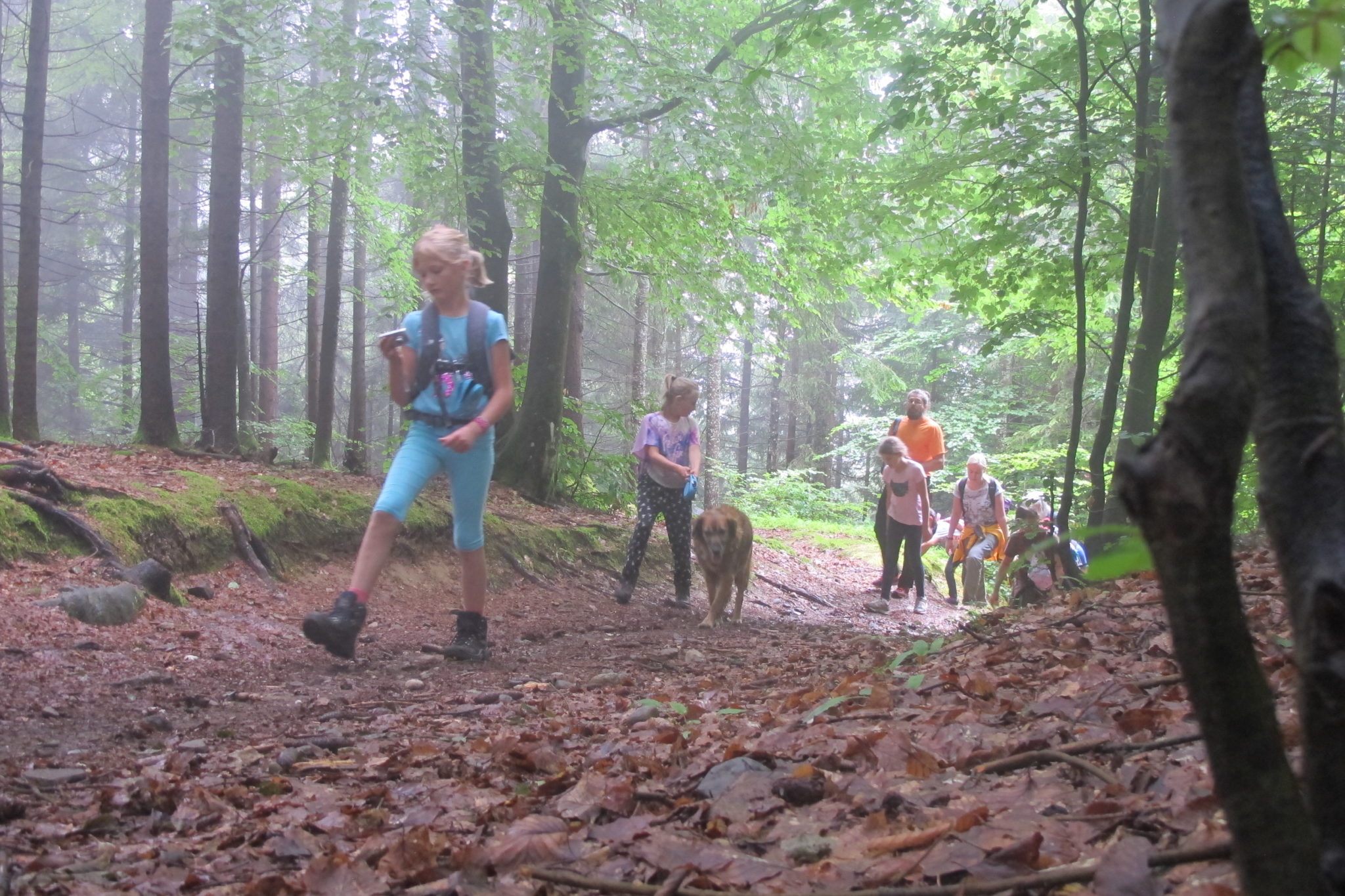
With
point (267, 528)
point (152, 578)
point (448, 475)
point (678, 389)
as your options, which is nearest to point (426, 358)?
point (448, 475)

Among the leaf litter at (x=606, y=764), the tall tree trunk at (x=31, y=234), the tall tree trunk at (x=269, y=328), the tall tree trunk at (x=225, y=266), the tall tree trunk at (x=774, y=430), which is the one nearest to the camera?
the leaf litter at (x=606, y=764)

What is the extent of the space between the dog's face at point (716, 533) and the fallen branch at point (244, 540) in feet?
11.9

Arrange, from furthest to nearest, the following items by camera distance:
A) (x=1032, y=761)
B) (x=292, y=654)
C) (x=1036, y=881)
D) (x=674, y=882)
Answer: (x=292, y=654) → (x=1032, y=761) → (x=674, y=882) → (x=1036, y=881)

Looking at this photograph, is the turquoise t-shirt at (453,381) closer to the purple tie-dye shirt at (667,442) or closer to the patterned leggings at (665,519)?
the purple tie-dye shirt at (667,442)

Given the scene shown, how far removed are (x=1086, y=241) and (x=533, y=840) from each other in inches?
361

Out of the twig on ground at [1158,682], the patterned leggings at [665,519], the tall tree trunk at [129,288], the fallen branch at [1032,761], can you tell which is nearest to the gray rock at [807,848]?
the fallen branch at [1032,761]

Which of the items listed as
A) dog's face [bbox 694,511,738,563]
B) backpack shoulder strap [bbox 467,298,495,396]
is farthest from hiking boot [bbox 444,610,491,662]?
dog's face [bbox 694,511,738,563]

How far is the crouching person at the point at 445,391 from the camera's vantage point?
15.6 ft

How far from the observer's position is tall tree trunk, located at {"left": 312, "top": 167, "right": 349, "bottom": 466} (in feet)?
52.2

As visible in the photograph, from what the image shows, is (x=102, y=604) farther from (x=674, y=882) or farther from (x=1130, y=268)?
(x=1130, y=268)

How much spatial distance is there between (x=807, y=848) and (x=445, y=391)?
12.0ft

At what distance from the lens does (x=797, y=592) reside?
11898 mm

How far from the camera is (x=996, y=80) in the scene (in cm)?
964

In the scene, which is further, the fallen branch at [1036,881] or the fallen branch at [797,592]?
the fallen branch at [797,592]
